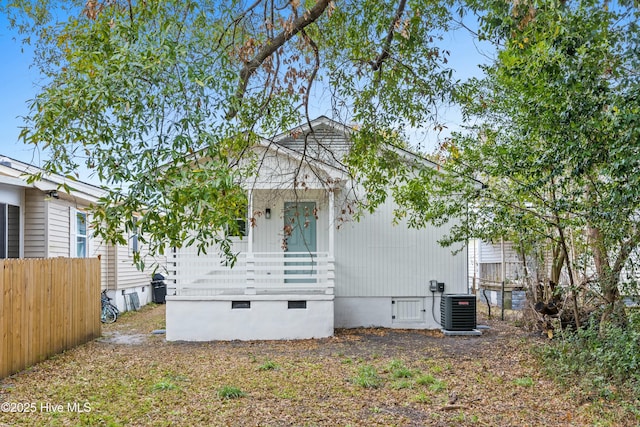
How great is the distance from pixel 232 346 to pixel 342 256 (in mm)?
3647

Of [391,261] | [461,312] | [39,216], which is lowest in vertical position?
[461,312]

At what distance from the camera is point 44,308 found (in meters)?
8.82

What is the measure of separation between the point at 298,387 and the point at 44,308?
448 cm

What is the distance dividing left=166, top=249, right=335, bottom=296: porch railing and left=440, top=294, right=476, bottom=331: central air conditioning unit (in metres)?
2.71

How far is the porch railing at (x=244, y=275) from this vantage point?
11.5 meters

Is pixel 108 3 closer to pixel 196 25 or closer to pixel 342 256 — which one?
pixel 196 25

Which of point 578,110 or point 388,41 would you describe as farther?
point 388,41

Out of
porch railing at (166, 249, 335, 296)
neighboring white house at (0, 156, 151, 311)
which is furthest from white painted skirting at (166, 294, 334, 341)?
neighboring white house at (0, 156, 151, 311)

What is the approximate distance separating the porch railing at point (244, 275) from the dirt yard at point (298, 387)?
1.30m

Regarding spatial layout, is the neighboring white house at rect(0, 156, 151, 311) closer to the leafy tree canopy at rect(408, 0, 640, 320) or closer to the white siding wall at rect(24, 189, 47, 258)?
the white siding wall at rect(24, 189, 47, 258)

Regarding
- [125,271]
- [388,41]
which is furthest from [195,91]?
[125,271]

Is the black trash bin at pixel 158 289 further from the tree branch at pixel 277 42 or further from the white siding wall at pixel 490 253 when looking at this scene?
the tree branch at pixel 277 42

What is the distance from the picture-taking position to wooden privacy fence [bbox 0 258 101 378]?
25.1 feet

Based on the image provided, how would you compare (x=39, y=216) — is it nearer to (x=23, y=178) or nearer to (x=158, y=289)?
(x=23, y=178)
